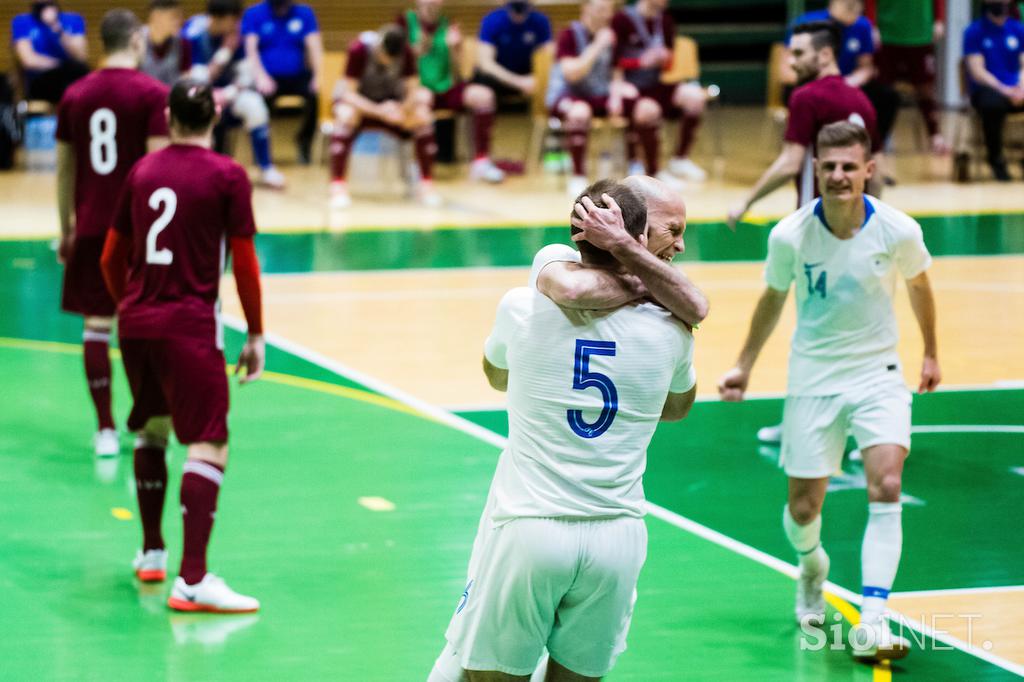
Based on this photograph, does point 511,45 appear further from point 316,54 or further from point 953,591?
point 953,591

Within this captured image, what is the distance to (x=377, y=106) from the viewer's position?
13977 millimetres

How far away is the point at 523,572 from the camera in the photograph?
129 inches

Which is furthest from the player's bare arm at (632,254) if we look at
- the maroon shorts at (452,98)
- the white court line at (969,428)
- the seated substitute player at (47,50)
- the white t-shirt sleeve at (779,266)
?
the seated substitute player at (47,50)

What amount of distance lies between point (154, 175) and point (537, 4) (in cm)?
1509

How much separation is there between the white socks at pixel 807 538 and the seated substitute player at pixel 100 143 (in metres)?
3.23

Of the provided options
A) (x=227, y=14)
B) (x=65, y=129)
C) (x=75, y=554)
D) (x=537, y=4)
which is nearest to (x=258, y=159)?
(x=227, y=14)

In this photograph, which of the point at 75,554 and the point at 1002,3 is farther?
the point at 1002,3

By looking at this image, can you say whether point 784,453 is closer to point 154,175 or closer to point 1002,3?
point 154,175

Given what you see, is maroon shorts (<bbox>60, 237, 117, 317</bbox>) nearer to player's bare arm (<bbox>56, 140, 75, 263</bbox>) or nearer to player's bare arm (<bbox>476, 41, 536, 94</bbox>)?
player's bare arm (<bbox>56, 140, 75, 263</bbox>)

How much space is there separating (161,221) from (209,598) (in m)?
1.27

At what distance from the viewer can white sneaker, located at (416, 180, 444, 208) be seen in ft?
46.2

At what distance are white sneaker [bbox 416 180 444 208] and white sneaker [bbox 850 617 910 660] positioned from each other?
9.59m

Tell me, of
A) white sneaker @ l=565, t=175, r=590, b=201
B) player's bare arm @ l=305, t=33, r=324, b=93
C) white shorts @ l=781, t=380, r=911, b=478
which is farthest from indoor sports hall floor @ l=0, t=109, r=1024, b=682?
player's bare arm @ l=305, t=33, r=324, b=93

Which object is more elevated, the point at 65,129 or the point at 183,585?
the point at 65,129
